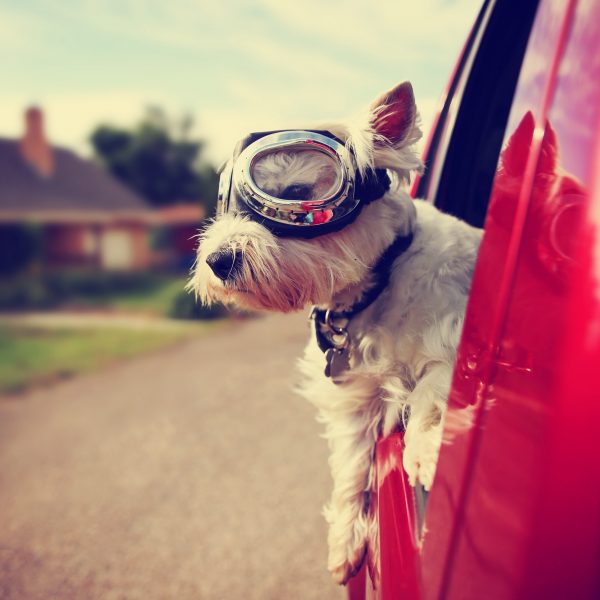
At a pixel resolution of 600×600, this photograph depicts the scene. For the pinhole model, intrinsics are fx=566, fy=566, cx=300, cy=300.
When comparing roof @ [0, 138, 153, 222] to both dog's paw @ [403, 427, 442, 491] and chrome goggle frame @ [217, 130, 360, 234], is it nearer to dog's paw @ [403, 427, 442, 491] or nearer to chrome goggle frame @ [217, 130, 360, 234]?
chrome goggle frame @ [217, 130, 360, 234]

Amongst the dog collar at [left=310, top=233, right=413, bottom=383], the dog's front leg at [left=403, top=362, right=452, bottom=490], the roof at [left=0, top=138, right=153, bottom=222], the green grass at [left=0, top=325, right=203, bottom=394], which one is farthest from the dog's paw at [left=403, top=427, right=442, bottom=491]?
the roof at [left=0, top=138, right=153, bottom=222]

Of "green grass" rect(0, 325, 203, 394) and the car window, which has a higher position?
the car window

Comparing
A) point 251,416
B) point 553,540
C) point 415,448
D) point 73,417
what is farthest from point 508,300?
point 73,417

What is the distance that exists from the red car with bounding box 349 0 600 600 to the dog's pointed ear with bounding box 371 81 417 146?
679 mm

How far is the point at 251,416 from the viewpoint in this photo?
6.54 metres

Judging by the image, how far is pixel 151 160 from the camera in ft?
158

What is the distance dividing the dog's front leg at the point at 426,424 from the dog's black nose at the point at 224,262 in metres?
0.71

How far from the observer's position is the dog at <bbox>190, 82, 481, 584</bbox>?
184 centimetres

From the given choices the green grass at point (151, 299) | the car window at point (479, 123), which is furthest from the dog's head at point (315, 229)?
the green grass at point (151, 299)

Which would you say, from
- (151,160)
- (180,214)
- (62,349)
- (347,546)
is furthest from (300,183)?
(151,160)

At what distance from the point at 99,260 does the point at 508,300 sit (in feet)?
99.1

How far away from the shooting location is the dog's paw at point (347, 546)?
6.34 feet

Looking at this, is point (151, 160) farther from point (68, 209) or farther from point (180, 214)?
point (68, 209)

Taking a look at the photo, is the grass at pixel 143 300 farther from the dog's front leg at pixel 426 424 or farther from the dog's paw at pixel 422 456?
the dog's paw at pixel 422 456
